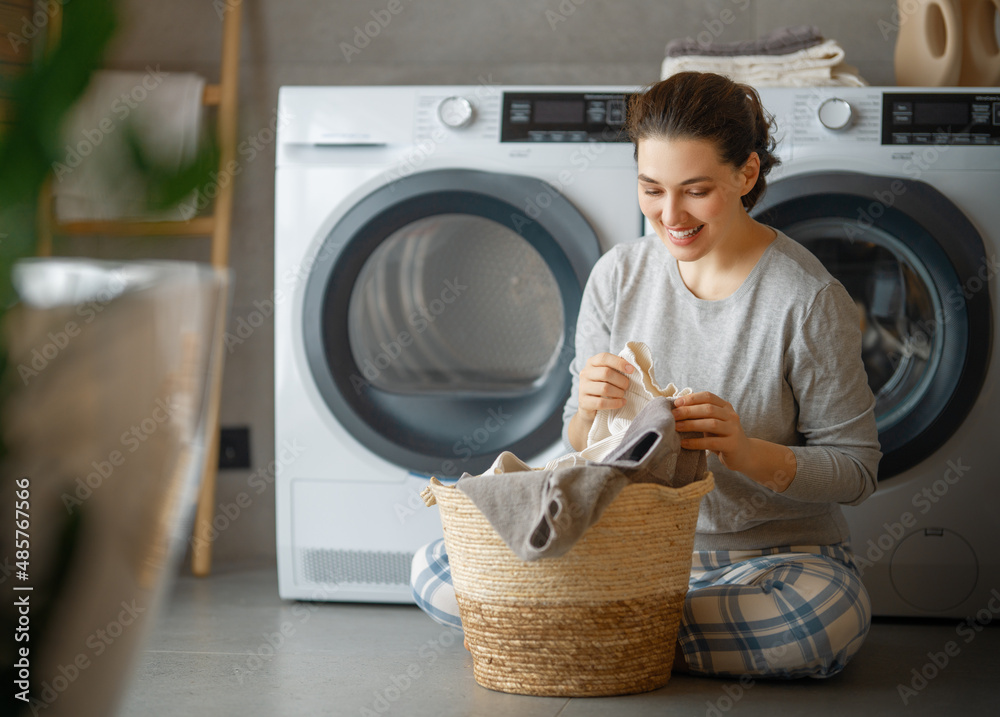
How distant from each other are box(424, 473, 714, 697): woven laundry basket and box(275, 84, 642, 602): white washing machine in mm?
468

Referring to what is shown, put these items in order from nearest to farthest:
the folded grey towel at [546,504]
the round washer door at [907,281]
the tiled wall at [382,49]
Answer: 1. the folded grey towel at [546,504]
2. the round washer door at [907,281]
3. the tiled wall at [382,49]

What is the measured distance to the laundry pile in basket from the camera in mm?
929

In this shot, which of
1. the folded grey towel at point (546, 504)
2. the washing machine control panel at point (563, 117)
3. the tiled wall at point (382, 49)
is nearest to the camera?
the folded grey towel at point (546, 504)

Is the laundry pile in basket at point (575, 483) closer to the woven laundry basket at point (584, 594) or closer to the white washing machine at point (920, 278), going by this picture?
the woven laundry basket at point (584, 594)

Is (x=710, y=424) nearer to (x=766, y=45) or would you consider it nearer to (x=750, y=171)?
(x=750, y=171)

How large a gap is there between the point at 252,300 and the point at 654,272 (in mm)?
1093

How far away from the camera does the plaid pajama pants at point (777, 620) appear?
111 centimetres

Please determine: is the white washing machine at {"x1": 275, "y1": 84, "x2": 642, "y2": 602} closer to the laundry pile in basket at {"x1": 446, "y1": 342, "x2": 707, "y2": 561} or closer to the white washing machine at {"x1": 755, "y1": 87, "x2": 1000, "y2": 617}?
the white washing machine at {"x1": 755, "y1": 87, "x2": 1000, "y2": 617}

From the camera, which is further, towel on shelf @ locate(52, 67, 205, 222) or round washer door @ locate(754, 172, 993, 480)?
round washer door @ locate(754, 172, 993, 480)

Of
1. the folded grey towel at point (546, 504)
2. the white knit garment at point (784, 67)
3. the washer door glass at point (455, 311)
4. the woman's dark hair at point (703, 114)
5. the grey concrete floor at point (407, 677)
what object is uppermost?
the white knit garment at point (784, 67)

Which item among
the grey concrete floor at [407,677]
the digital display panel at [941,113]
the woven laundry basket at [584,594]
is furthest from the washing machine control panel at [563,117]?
the grey concrete floor at [407,677]

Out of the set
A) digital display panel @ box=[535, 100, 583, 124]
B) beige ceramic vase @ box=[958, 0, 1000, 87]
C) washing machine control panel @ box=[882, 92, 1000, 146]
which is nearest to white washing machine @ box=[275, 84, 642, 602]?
digital display panel @ box=[535, 100, 583, 124]

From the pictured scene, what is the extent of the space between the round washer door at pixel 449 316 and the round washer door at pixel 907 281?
365mm

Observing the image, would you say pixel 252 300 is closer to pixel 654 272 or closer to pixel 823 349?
pixel 654 272
